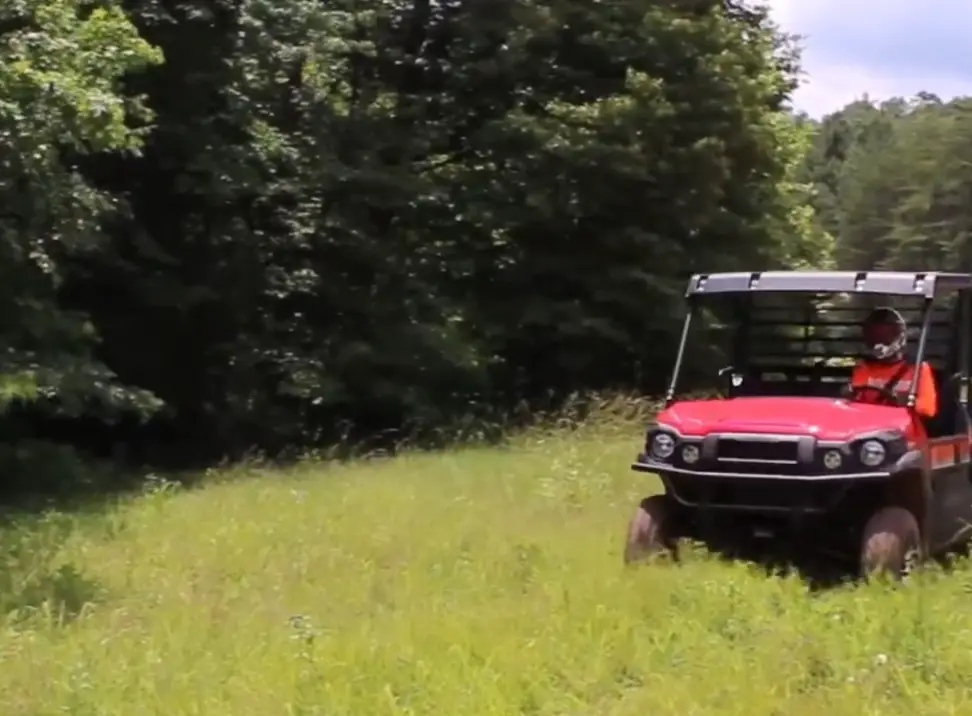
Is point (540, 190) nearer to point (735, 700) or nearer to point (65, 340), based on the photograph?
point (65, 340)

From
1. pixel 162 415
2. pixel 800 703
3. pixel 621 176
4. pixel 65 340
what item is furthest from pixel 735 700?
pixel 621 176

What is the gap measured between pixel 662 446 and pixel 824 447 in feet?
3.28

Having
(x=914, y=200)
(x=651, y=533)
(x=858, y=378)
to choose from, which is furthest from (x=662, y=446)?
(x=914, y=200)

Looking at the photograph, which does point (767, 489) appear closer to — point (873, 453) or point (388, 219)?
point (873, 453)

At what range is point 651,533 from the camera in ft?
28.5

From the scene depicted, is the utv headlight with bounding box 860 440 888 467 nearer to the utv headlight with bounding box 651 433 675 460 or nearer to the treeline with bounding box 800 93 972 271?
the utv headlight with bounding box 651 433 675 460

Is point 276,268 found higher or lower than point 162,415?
higher

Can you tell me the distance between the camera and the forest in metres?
16.2

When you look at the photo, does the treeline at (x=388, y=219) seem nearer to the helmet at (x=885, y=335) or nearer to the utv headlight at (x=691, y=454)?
the utv headlight at (x=691, y=454)

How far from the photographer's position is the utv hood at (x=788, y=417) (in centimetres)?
809

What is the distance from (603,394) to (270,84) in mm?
5799

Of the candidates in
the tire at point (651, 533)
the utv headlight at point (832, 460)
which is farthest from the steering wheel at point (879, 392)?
the tire at point (651, 533)

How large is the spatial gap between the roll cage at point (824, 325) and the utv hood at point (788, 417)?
0.28 m

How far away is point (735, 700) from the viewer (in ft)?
19.6
